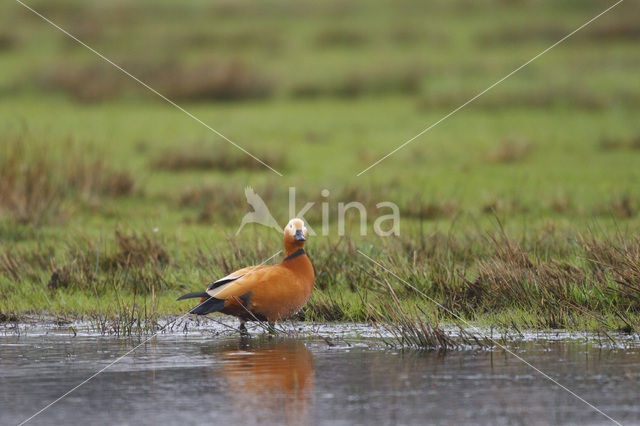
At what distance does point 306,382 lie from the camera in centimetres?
672

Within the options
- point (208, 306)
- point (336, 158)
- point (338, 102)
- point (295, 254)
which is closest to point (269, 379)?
point (208, 306)

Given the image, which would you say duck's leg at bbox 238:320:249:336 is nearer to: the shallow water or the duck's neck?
the shallow water

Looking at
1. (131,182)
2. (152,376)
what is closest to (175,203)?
(131,182)

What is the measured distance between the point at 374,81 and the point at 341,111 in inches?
130

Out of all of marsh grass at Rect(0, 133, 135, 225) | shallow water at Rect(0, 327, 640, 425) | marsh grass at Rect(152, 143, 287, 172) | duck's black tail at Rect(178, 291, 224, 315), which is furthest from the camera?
marsh grass at Rect(152, 143, 287, 172)

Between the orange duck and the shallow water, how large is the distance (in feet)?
0.79

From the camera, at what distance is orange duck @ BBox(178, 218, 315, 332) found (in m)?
8.10

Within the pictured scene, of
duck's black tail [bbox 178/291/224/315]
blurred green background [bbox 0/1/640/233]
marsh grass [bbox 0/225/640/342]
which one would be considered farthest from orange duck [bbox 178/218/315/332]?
blurred green background [bbox 0/1/640/233]

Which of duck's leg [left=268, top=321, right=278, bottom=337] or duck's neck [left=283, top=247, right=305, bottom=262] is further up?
duck's neck [left=283, top=247, right=305, bottom=262]

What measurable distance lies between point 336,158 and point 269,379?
13071 mm

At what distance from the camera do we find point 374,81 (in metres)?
28.9

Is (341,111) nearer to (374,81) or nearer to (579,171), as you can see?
(374,81)

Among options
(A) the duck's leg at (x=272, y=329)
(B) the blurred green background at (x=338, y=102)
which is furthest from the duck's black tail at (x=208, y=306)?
(B) the blurred green background at (x=338, y=102)

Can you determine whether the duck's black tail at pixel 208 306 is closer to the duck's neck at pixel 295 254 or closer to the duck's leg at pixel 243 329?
the duck's leg at pixel 243 329
